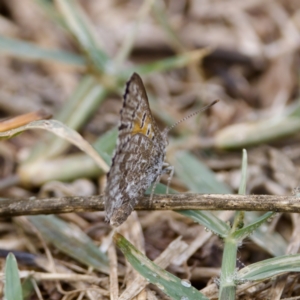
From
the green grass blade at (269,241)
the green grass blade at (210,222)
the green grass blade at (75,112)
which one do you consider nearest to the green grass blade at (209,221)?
the green grass blade at (210,222)

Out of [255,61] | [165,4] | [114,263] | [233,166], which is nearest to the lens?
[114,263]

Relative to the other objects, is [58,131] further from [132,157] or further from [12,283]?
[12,283]

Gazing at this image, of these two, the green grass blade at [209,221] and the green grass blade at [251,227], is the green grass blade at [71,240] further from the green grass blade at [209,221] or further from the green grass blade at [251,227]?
the green grass blade at [251,227]

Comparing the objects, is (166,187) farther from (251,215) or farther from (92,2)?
(92,2)

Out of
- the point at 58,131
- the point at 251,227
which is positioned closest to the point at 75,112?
the point at 58,131

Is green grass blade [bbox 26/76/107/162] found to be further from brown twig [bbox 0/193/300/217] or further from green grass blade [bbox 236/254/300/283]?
green grass blade [bbox 236/254/300/283]

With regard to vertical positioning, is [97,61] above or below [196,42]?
below

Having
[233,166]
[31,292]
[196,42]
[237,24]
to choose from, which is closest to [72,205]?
[31,292]

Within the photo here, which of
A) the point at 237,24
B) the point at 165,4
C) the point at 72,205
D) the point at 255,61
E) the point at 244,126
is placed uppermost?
the point at 165,4
